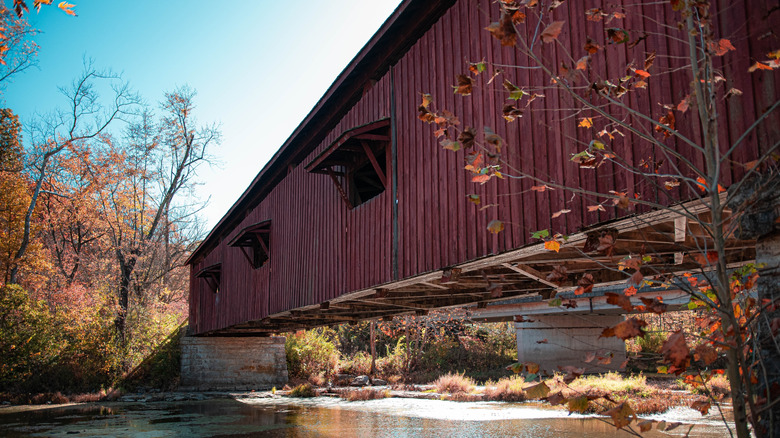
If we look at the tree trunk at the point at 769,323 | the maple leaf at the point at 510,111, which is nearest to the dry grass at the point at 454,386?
the tree trunk at the point at 769,323

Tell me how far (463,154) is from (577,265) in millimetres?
2025

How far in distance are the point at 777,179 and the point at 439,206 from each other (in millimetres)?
3988

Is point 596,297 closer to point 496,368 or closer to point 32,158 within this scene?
point 496,368

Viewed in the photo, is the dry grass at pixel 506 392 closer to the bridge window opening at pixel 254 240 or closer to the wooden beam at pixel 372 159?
the bridge window opening at pixel 254 240

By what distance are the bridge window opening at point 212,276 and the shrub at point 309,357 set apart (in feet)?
15.8

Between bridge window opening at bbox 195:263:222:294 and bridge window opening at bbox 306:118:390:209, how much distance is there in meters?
9.80

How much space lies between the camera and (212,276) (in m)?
20.2

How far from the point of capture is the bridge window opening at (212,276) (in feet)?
63.1

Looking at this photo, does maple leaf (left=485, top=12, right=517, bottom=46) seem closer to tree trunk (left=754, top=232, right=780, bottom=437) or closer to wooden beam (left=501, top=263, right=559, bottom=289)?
tree trunk (left=754, top=232, right=780, bottom=437)

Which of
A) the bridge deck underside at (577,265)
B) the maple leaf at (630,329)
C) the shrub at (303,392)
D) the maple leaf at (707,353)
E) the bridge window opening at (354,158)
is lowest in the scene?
the shrub at (303,392)

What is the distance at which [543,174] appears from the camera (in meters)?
5.62

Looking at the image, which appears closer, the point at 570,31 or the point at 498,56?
the point at 570,31

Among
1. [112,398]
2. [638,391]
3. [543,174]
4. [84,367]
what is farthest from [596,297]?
[84,367]

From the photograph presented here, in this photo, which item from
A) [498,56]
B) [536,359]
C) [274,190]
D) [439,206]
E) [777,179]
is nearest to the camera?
[777,179]
